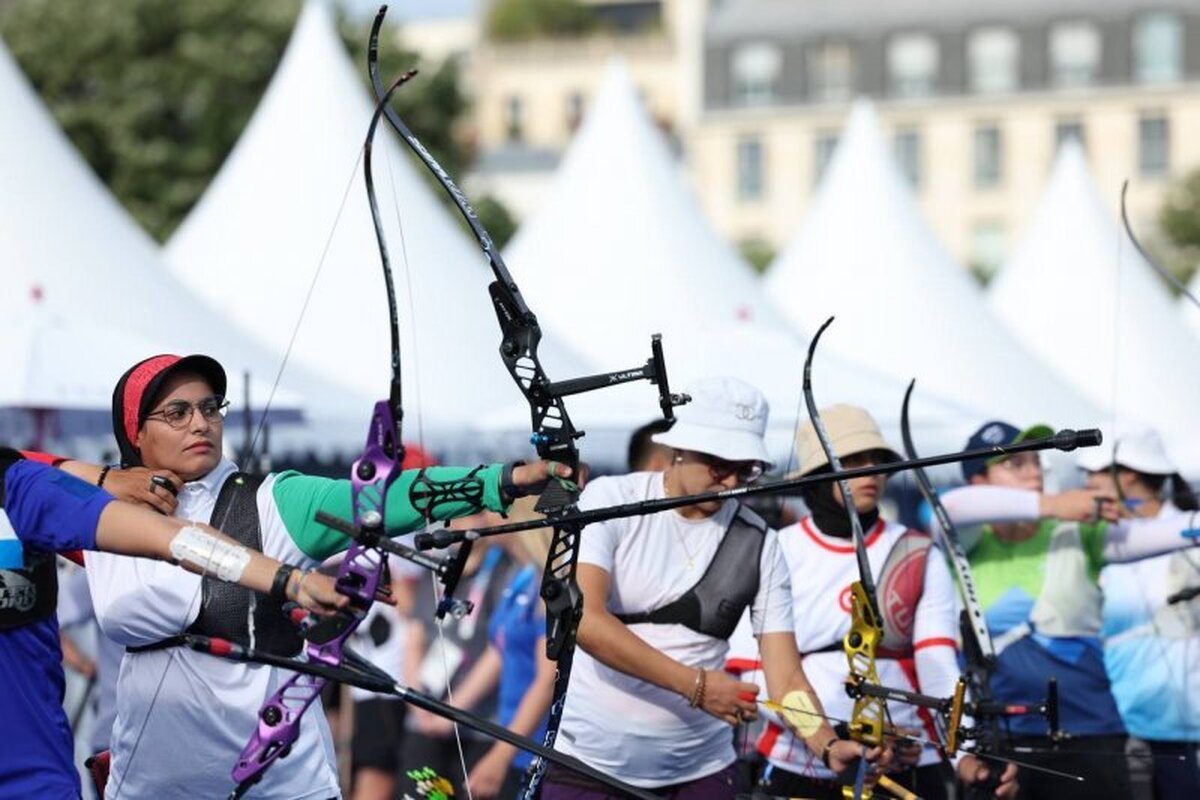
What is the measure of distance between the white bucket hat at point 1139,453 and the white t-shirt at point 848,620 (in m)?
1.80

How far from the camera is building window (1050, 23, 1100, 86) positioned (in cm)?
6197

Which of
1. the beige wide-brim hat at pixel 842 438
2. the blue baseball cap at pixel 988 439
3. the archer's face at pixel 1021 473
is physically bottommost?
the beige wide-brim hat at pixel 842 438

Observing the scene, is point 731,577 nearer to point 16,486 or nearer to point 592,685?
point 592,685

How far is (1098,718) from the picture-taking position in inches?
284

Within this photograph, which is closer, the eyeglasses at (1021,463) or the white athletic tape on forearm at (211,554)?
the white athletic tape on forearm at (211,554)

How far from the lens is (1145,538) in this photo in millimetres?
7254

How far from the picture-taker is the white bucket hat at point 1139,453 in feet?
26.0

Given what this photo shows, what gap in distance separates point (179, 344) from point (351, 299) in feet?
5.23

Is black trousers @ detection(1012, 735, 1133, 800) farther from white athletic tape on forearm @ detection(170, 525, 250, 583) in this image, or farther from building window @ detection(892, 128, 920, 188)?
building window @ detection(892, 128, 920, 188)

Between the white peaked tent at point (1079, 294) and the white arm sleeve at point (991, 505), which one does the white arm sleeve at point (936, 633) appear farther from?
the white peaked tent at point (1079, 294)

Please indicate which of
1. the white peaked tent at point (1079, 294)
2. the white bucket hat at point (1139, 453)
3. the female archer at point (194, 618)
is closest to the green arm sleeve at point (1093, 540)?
the white bucket hat at point (1139, 453)

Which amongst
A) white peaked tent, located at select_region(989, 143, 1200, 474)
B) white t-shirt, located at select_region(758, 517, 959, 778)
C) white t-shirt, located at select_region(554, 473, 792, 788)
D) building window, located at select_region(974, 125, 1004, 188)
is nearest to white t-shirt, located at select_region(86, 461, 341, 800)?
white t-shirt, located at select_region(554, 473, 792, 788)

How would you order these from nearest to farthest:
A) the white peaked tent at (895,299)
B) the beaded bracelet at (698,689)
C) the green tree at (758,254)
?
the beaded bracelet at (698,689) < the white peaked tent at (895,299) < the green tree at (758,254)

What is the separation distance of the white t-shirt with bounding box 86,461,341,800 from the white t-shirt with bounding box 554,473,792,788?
914 millimetres
